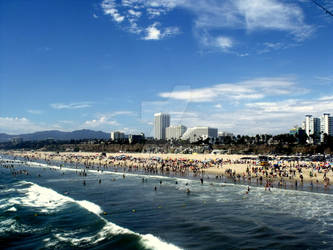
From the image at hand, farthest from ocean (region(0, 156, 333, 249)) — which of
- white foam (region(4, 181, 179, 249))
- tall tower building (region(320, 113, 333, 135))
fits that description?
tall tower building (region(320, 113, 333, 135))

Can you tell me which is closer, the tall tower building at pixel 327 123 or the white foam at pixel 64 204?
the white foam at pixel 64 204

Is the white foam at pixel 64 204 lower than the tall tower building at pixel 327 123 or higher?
lower

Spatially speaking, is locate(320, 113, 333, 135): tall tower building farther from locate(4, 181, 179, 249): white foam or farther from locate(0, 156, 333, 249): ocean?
locate(4, 181, 179, 249): white foam

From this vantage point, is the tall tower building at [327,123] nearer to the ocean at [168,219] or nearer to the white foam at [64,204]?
the ocean at [168,219]

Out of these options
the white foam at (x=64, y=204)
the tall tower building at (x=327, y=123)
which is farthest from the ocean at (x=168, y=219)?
the tall tower building at (x=327, y=123)

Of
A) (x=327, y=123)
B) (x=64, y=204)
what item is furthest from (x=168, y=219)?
(x=327, y=123)

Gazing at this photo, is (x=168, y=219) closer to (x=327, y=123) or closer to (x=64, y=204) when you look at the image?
(x=64, y=204)

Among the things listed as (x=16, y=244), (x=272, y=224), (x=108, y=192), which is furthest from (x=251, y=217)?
(x=108, y=192)

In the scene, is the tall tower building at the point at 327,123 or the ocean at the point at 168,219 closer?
the ocean at the point at 168,219
